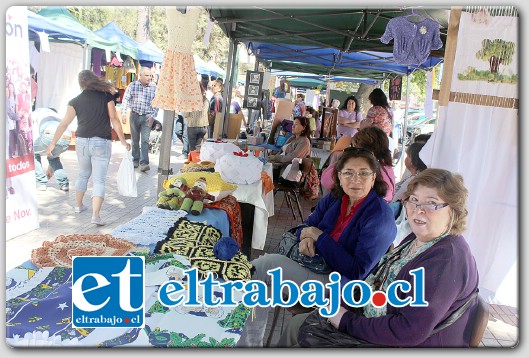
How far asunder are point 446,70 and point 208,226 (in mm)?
1789

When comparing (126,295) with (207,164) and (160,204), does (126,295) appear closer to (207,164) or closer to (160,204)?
(160,204)

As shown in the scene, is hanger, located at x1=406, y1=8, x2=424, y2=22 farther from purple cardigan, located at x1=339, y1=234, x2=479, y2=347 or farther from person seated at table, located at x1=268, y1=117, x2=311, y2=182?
purple cardigan, located at x1=339, y1=234, x2=479, y2=347

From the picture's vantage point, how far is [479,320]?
1.76 meters

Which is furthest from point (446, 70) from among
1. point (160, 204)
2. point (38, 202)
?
point (38, 202)

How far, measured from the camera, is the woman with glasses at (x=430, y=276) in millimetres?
1728

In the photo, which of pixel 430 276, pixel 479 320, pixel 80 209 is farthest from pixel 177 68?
pixel 479 320

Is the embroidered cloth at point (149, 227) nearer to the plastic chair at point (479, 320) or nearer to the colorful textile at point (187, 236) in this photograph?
the colorful textile at point (187, 236)

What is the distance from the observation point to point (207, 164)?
4.34 m

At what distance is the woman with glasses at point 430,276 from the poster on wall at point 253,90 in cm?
646

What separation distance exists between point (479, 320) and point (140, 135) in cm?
355

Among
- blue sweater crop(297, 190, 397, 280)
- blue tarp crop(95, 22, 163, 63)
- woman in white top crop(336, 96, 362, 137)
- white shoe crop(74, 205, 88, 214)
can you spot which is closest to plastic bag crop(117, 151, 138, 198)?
white shoe crop(74, 205, 88, 214)

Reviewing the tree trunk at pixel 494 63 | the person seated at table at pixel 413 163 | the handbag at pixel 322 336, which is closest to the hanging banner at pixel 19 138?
the handbag at pixel 322 336

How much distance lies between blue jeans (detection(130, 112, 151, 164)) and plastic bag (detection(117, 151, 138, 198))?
0.68m

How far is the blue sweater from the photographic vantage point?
2426mm
